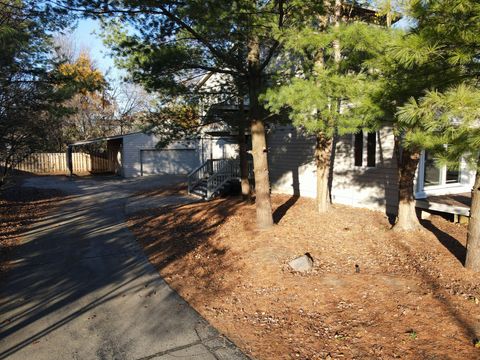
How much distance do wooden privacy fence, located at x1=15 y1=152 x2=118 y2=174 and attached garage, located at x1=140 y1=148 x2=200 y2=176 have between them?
4309 mm

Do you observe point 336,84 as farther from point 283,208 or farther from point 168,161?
point 168,161

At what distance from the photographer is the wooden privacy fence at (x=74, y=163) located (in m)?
30.8

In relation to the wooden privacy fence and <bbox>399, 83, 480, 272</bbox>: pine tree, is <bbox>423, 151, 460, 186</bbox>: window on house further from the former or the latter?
the wooden privacy fence

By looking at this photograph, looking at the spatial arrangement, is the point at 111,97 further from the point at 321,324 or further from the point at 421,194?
the point at 321,324

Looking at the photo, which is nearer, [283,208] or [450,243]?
[450,243]

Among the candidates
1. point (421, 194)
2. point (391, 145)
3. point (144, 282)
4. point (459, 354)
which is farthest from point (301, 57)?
point (459, 354)

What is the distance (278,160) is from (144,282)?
9.56m

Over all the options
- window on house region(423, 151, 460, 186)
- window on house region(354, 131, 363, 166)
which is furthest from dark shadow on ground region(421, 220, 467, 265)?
window on house region(354, 131, 363, 166)

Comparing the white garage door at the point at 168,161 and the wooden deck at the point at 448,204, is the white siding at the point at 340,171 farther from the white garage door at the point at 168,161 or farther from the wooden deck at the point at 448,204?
the white garage door at the point at 168,161

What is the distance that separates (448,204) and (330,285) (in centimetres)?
492

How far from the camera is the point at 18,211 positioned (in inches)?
519

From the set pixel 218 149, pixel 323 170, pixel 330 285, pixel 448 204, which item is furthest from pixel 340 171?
pixel 218 149

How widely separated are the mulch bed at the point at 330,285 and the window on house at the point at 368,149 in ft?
5.70

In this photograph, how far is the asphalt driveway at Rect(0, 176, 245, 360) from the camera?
4020mm
